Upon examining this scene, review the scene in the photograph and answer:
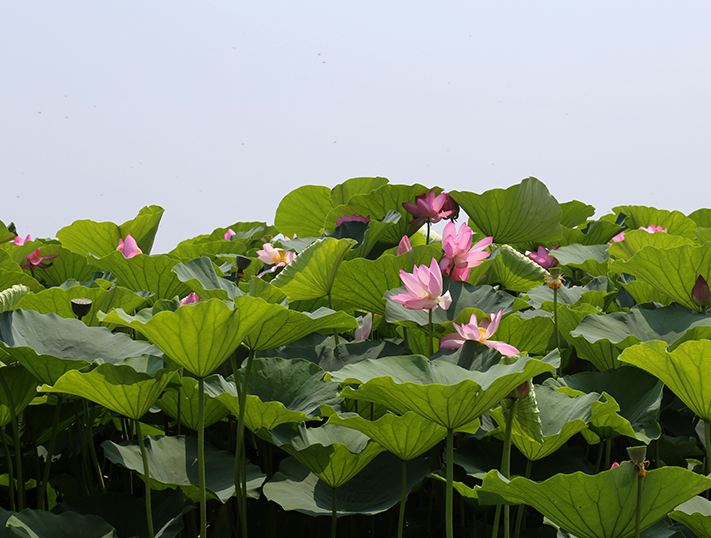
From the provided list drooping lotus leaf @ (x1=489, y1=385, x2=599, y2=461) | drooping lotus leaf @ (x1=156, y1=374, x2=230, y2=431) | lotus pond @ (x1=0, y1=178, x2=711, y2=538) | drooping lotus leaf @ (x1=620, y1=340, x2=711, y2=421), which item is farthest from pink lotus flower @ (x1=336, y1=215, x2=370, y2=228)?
drooping lotus leaf @ (x1=620, y1=340, x2=711, y2=421)

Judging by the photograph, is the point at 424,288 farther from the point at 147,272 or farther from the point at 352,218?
Result: the point at 147,272

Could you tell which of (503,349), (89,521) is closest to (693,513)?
(503,349)

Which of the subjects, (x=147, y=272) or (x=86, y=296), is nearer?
(x=86, y=296)

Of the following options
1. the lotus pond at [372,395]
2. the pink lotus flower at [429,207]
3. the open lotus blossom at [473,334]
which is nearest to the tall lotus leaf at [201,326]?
the lotus pond at [372,395]

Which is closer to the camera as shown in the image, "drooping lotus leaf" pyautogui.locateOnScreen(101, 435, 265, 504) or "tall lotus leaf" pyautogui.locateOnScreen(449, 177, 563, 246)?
"drooping lotus leaf" pyautogui.locateOnScreen(101, 435, 265, 504)

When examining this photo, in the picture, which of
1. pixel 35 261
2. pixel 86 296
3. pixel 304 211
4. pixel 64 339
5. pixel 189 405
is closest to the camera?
pixel 64 339

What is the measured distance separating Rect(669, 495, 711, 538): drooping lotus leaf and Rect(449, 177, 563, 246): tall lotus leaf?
3.52 ft

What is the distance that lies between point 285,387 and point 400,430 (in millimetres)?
325

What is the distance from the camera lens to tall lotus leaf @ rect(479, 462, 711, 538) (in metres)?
0.77

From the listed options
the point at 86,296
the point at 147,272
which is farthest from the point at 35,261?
the point at 86,296

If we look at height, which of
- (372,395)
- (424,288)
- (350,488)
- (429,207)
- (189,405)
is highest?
(429,207)

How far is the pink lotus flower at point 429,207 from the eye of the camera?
162cm

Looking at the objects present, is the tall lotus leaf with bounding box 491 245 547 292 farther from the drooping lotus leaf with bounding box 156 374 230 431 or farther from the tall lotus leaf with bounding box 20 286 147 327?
the tall lotus leaf with bounding box 20 286 147 327

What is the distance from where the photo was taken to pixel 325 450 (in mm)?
981
